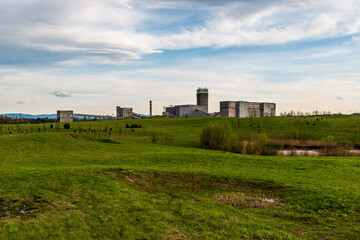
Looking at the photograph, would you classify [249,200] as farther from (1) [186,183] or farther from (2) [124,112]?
(2) [124,112]

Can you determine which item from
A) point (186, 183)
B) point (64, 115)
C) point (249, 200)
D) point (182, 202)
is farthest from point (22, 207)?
point (64, 115)

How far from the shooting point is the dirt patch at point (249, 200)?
13305 mm

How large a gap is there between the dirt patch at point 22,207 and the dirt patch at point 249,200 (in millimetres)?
7949

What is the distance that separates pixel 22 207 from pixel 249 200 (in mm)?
10218

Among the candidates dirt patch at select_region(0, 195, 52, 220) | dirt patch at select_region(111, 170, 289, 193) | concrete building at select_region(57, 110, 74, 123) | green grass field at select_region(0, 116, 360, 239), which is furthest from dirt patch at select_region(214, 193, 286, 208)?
concrete building at select_region(57, 110, 74, 123)

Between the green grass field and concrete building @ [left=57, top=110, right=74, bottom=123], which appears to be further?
concrete building @ [left=57, top=110, right=74, bottom=123]

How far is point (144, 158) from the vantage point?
83.3 ft

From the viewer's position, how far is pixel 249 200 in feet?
45.9

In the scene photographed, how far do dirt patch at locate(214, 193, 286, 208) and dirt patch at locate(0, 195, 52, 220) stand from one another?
7.95 meters

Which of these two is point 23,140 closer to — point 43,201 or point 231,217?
point 43,201

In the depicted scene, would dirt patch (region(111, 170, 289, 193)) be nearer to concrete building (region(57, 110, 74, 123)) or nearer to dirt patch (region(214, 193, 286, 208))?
dirt patch (region(214, 193, 286, 208))

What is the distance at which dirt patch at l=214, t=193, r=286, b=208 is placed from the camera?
43.7ft

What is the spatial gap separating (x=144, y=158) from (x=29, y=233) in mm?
15995

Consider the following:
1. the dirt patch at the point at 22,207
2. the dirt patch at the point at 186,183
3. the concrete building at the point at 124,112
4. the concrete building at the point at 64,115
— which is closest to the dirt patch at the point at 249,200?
the dirt patch at the point at 186,183
